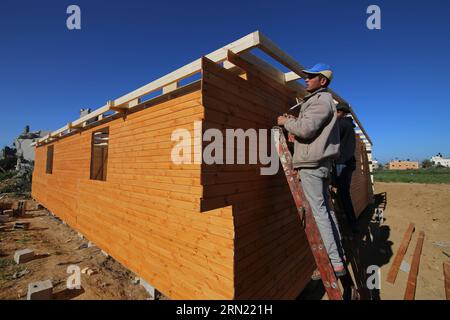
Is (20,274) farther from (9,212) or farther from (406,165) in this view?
(406,165)

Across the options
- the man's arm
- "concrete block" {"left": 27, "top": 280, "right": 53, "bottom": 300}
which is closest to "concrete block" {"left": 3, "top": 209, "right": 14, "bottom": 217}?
"concrete block" {"left": 27, "top": 280, "right": 53, "bottom": 300}

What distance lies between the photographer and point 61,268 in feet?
21.3

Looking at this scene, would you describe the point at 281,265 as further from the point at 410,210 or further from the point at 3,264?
the point at 410,210

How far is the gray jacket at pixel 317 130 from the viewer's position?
2.68m

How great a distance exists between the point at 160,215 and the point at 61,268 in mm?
4570

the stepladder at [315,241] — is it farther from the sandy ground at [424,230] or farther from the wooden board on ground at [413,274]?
the sandy ground at [424,230]

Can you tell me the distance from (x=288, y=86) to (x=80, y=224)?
8.95 meters

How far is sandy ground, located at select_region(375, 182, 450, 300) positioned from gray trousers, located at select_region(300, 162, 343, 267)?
12.4 ft

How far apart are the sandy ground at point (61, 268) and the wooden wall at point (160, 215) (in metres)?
0.52

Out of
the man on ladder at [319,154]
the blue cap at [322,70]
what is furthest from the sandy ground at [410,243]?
the blue cap at [322,70]

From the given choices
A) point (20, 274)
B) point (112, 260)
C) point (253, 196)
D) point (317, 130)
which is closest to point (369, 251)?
point (253, 196)

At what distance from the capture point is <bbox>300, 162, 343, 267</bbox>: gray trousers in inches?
99.9

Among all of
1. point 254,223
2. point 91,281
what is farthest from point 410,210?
point 91,281

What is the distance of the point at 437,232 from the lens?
979 centimetres
